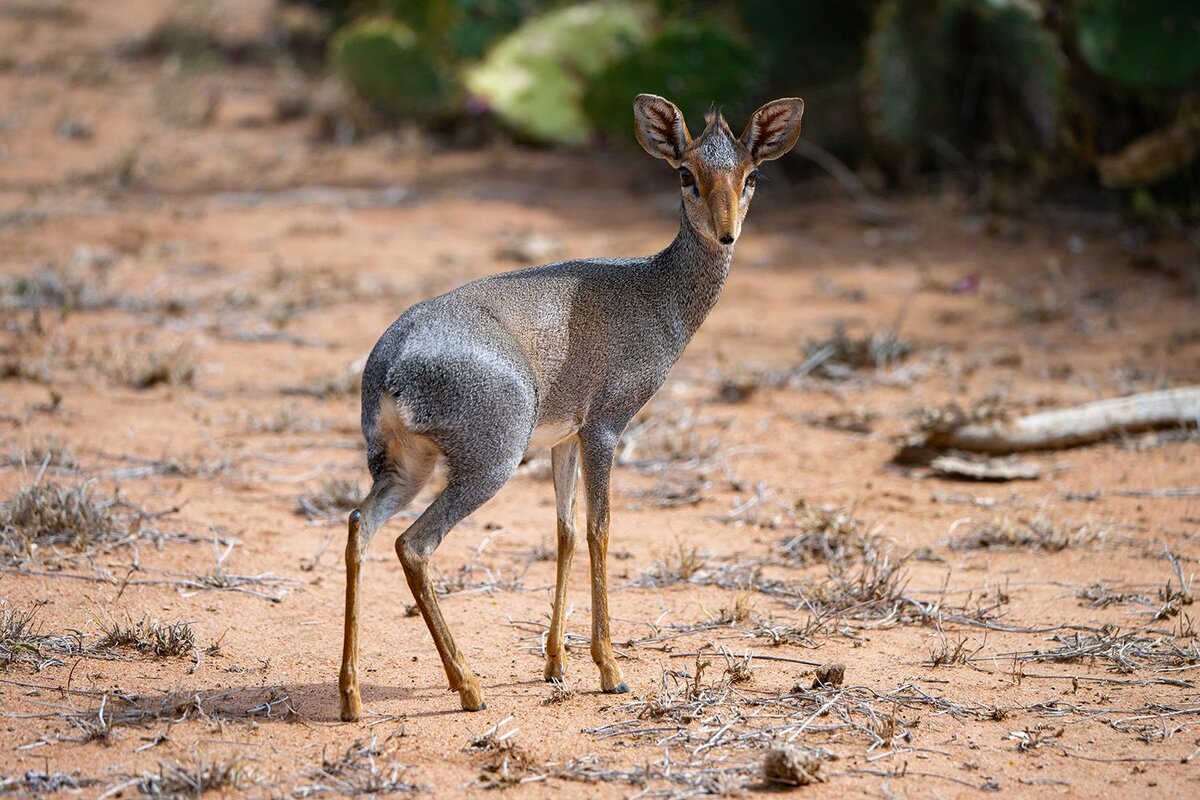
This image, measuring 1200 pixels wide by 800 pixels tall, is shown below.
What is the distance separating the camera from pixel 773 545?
596 centimetres

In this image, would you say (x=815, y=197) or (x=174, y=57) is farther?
(x=174, y=57)

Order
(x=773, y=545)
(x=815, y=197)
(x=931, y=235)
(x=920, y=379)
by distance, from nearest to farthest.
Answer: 1. (x=773, y=545)
2. (x=920, y=379)
3. (x=931, y=235)
4. (x=815, y=197)

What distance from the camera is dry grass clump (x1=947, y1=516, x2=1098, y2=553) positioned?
5855 mm

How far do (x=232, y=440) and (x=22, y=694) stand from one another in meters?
2.87

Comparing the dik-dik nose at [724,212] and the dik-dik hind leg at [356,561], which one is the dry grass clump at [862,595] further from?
the dik-dik hind leg at [356,561]

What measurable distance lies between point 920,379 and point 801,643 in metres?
3.81

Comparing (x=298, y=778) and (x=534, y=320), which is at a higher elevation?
(x=534, y=320)

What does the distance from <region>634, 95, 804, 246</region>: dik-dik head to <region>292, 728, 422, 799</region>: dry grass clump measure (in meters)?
2.00

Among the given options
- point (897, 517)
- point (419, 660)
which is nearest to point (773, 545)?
point (897, 517)

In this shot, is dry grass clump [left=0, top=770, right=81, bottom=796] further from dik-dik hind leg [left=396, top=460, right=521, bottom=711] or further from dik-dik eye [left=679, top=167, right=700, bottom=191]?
dik-dik eye [left=679, top=167, right=700, bottom=191]

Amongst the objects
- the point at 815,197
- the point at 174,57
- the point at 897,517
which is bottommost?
the point at 897,517

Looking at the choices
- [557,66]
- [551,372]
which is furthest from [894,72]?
[551,372]

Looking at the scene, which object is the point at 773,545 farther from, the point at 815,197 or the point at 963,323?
the point at 815,197

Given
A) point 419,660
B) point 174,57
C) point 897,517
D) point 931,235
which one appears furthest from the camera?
point 174,57
